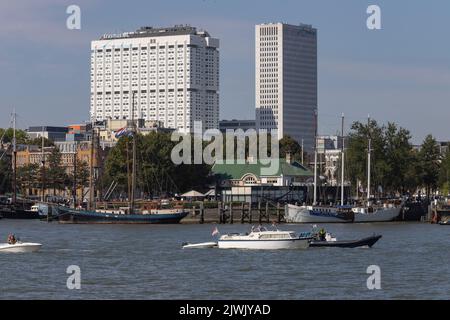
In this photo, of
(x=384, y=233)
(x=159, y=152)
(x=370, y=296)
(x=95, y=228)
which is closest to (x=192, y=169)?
(x=159, y=152)

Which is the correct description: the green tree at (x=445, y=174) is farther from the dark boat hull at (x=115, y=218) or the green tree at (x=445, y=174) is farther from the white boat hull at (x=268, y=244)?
the white boat hull at (x=268, y=244)

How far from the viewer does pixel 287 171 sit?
595 feet

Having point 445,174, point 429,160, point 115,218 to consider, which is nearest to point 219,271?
point 115,218

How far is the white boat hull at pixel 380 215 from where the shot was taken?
459ft

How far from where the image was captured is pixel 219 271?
64.2 metres

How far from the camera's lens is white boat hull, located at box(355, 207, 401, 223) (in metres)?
140

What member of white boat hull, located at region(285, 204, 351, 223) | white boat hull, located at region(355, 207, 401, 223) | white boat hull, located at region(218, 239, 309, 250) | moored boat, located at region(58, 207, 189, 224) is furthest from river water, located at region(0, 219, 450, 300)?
white boat hull, located at region(355, 207, 401, 223)

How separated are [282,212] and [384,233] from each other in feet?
115

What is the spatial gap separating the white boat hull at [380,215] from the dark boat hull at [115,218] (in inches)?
794

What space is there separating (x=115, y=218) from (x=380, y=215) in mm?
31177

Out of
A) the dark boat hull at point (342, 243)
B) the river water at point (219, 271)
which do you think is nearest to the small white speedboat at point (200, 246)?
the river water at point (219, 271)

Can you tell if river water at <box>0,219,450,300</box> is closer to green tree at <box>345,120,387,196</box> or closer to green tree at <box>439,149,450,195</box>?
green tree at <box>345,120,387,196</box>

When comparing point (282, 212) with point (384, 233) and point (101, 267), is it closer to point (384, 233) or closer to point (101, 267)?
point (384, 233)

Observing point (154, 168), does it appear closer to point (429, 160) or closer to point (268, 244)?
point (429, 160)
